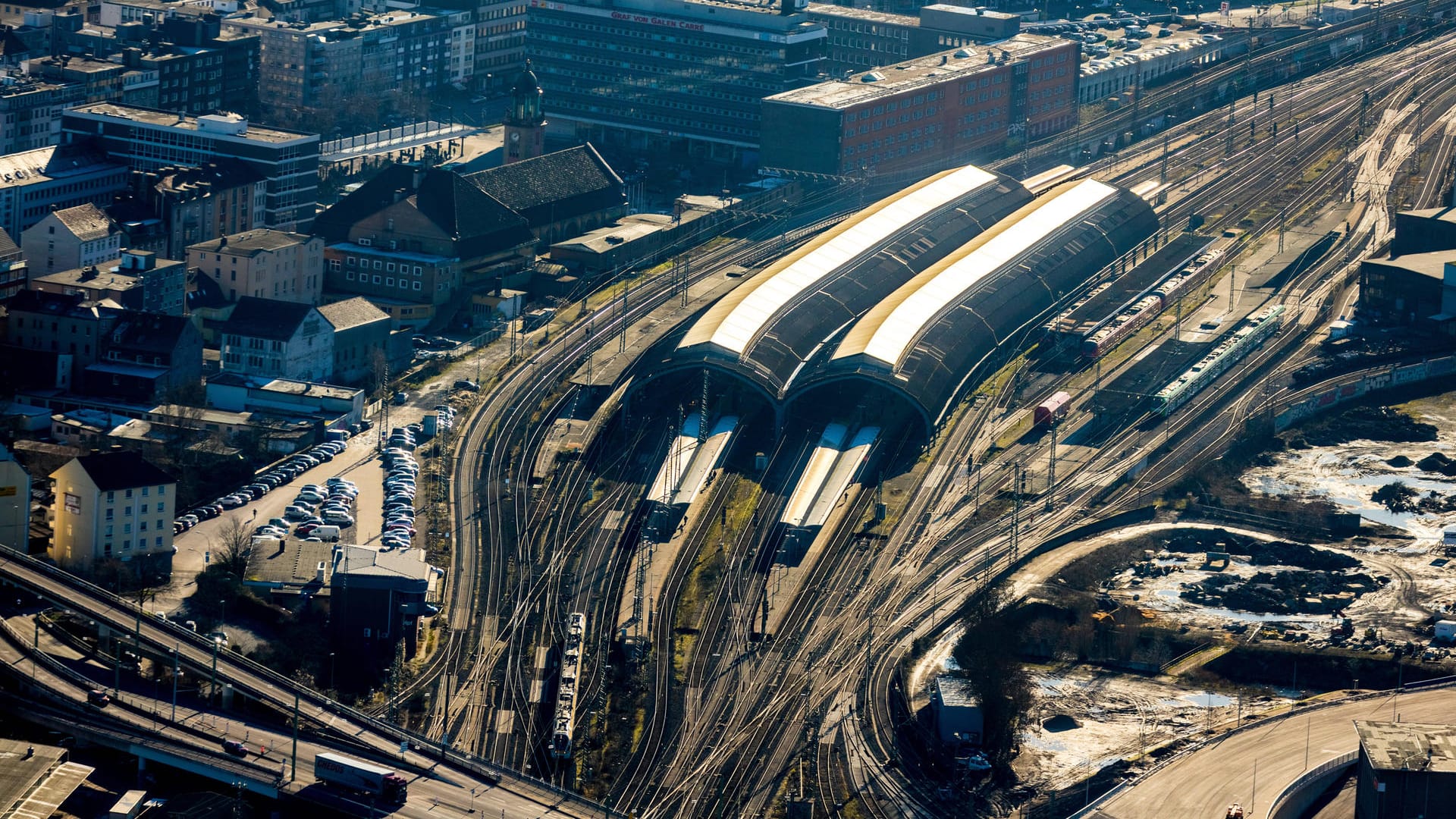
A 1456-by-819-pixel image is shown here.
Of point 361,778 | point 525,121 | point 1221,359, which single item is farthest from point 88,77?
point 361,778

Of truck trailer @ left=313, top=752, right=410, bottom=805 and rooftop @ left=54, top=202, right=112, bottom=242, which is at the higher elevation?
rooftop @ left=54, top=202, right=112, bottom=242

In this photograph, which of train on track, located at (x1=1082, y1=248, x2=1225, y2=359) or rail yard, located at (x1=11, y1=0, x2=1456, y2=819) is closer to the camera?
rail yard, located at (x1=11, y1=0, x2=1456, y2=819)

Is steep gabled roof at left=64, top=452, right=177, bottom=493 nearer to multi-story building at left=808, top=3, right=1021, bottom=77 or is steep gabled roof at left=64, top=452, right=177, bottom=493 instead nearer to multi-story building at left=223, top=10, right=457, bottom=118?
multi-story building at left=223, top=10, right=457, bottom=118

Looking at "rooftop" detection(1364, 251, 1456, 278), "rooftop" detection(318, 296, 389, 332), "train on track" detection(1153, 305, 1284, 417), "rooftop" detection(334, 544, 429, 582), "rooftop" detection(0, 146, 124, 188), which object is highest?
"rooftop" detection(1364, 251, 1456, 278)

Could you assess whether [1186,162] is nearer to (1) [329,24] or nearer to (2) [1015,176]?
(2) [1015,176]

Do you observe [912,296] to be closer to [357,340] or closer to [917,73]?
[357,340]

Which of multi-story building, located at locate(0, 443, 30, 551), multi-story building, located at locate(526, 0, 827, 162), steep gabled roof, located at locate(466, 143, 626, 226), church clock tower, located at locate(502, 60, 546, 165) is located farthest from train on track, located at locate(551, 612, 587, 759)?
multi-story building, located at locate(526, 0, 827, 162)

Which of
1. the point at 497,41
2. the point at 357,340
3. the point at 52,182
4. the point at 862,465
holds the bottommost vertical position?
the point at 862,465
